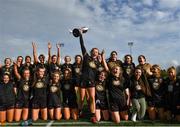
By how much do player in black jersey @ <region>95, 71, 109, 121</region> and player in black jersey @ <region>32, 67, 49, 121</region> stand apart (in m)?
1.61

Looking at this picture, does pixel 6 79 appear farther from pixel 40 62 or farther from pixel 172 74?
pixel 172 74

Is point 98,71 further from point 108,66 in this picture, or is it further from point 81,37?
point 81,37

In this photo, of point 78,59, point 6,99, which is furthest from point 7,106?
point 78,59

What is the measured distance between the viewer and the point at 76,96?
10.9m

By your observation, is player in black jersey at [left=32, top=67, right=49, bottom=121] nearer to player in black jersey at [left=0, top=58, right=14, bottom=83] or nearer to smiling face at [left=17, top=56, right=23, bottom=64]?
player in black jersey at [left=0, top=58, right=14, bottom=83]

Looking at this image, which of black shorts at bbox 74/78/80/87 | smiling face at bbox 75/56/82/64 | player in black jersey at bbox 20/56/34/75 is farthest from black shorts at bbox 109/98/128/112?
player in black jersey at bbox 20/56/34/75

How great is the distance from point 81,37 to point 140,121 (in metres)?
3.02

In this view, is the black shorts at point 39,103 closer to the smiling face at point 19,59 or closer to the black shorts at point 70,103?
the black shorts at point 70,103

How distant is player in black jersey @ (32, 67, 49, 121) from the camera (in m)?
10.5

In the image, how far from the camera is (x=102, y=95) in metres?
10.6

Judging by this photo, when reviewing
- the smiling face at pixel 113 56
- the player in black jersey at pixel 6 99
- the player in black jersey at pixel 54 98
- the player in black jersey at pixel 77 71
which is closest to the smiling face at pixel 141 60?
the smiling face at pixel 113 56

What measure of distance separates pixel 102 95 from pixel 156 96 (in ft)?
5.60

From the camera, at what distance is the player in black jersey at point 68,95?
10.6m

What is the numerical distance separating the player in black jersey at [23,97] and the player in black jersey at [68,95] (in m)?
1.11
